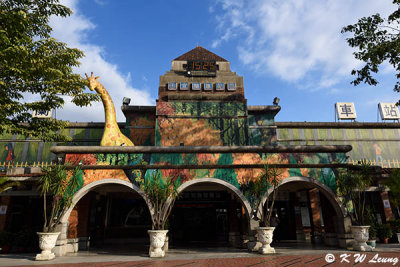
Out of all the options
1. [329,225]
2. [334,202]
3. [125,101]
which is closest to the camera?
[334,202]

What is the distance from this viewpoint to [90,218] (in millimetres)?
16328

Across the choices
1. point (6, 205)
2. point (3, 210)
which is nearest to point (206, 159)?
point (6, 205)

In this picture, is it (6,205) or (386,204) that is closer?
(6,205)

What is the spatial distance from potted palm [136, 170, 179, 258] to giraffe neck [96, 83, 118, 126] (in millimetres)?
4607

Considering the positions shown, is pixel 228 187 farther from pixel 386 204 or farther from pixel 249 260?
pixel 386 204

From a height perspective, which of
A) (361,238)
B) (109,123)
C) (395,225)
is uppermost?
(109,123)

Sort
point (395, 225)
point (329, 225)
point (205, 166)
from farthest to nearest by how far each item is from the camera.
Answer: point (395, 225), point (329, 225), point (205, 166)

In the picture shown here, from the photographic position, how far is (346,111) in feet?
78.4

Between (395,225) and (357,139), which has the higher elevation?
(357,139)

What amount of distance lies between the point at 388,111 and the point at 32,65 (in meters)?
29.1

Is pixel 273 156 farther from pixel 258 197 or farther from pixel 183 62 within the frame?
pixel 183 62

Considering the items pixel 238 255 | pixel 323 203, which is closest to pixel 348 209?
pixel 323 203

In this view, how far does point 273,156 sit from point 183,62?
40.0 feet

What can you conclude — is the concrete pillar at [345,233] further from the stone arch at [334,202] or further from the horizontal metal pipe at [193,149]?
the horizontal metal pipe at [193,149]
